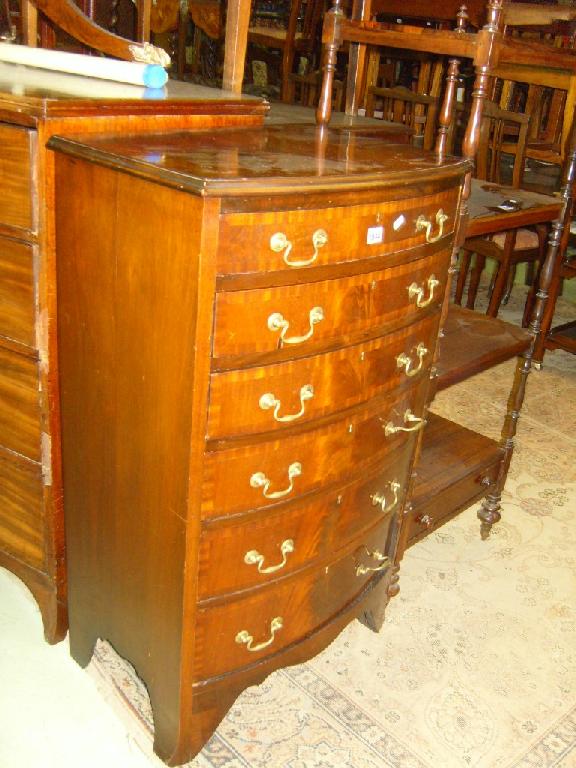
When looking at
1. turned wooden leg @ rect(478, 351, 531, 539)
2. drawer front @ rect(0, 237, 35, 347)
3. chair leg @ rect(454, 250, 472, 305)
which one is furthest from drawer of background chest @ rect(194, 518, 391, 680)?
chair leg @ rect(454, 250, 472, 305)

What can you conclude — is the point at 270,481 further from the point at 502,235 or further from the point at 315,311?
the point at 502,235

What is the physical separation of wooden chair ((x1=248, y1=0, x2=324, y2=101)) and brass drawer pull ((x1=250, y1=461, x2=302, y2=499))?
Result: 418 centimetres

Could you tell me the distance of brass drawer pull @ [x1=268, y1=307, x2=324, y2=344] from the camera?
1223mm

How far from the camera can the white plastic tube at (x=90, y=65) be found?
1604mm

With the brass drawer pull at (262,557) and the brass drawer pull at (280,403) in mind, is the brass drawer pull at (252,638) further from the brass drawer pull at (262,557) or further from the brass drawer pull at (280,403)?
the brass drawer pull at (280,403)

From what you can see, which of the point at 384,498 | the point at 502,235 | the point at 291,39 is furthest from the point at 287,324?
the point at 291,39

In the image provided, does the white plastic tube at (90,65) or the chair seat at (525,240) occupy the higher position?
the white plastic tube at (90,65)

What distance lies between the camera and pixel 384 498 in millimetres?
1718

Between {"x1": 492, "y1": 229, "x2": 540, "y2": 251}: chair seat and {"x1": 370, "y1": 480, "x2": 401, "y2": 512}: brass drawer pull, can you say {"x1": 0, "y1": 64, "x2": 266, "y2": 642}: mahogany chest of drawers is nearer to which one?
{"x1": 370, "y1": 480, "x2": 401, "y2": 512}: brass drawer pull

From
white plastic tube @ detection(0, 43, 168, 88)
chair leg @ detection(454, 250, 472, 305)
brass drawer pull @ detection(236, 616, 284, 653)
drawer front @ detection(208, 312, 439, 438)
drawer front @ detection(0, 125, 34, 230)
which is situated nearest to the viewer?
drawer front @ detection(208, 312, 439, 438)

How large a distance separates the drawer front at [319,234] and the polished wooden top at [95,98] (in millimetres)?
456

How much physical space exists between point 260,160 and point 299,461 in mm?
544

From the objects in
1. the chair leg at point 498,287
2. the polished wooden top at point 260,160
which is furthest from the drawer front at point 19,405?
the chair leg at point 498,287

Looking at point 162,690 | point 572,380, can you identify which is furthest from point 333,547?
point 572,380
